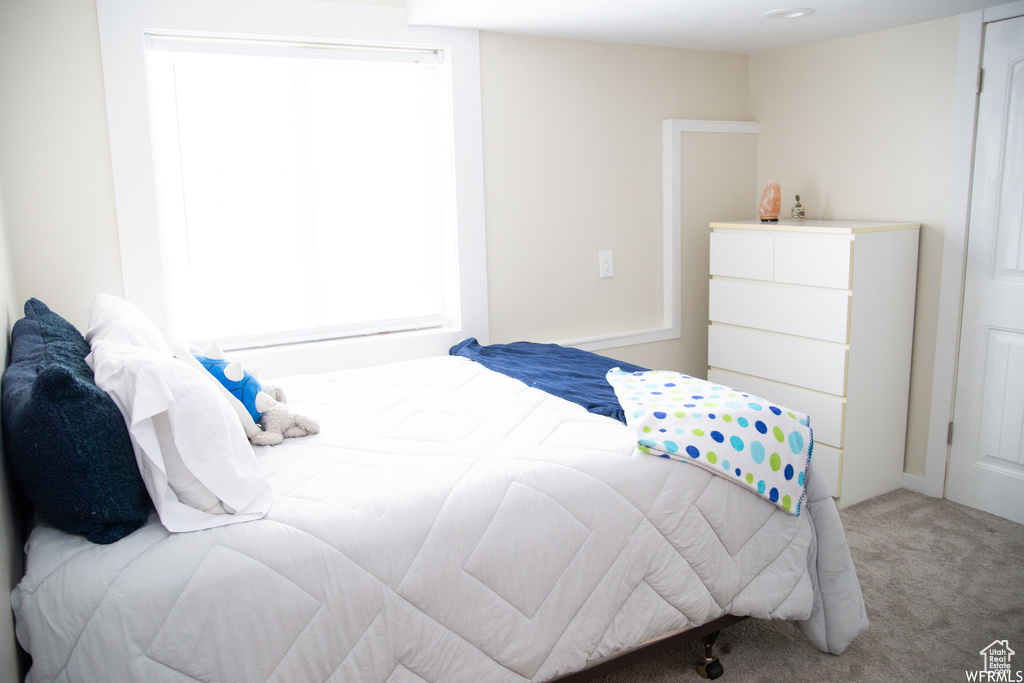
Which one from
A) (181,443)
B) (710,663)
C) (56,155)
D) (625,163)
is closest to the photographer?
(181,443)

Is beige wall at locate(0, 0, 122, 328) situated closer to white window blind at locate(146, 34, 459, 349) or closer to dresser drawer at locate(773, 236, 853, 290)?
white window blind at locate(146, 34, 459, 349)

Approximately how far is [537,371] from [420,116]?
1202 mm

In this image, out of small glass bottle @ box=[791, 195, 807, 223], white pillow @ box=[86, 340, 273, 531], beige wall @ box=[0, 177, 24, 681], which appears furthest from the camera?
small glass bottle @ box=[791, 195, 807, 223]

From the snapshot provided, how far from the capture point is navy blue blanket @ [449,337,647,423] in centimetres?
229

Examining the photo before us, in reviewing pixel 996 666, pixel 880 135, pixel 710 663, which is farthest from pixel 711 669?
pixel 880 135

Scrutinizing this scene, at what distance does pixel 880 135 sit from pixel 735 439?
1.97 m

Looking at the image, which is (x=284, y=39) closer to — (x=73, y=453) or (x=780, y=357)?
(x=73, y=453)

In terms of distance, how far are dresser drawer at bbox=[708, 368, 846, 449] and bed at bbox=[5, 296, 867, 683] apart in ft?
3.36

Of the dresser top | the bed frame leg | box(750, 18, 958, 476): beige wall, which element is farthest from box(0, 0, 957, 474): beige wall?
the bed frame leg

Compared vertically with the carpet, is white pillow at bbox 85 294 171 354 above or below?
above

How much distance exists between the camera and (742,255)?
330 centimetres

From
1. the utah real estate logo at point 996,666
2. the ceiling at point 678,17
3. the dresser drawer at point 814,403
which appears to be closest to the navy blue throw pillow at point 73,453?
the ceiling at point 678,17

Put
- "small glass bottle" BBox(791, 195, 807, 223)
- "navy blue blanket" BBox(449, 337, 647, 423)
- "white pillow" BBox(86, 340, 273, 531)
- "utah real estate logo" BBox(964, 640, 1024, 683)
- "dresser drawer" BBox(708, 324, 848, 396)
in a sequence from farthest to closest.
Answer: "small glass bottle" BBox(791, 195, 807, 223) < "dresser drawer" BBox(708, 324, 848, 396) < "navy blue blanket" BBox(449, 337, 647, 423) < "utah real estate logo" BBox(964, 640, 1024, 683) < "white pillow" BBox(86, 340, 273, 531)

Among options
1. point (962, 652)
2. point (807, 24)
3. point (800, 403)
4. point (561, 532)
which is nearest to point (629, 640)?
point (561, 532)
